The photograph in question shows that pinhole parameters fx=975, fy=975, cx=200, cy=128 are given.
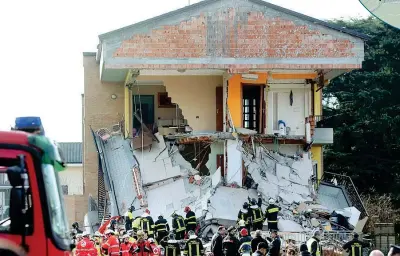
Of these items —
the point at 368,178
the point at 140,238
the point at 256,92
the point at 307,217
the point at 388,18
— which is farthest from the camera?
the point at 368,178

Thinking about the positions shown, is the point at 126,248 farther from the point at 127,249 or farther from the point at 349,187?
the point at 349,187

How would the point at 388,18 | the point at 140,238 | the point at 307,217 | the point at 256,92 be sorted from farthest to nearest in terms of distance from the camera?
the point at 256,92
the point at 307,217
the point at 140,238
the point at 388,18

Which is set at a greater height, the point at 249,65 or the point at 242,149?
the point at 249,65

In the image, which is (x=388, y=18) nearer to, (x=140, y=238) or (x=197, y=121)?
(x=140, y=238)

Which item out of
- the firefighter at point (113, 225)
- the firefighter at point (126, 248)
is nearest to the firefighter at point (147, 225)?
the firefighter at point (113, 225)

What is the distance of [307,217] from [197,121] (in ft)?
23.6

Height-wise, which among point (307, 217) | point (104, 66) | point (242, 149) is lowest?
point (307, 217)

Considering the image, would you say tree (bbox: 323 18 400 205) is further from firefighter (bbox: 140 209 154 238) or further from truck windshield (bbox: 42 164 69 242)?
truck windshield (bbox: 42 164 69 242)

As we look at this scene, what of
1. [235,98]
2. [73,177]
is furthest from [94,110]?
[73,177]

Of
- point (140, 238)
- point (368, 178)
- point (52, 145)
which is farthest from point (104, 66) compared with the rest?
point (52, 145)

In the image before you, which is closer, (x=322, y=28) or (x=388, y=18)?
(x=388, y=18)

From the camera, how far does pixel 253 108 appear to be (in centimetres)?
4081

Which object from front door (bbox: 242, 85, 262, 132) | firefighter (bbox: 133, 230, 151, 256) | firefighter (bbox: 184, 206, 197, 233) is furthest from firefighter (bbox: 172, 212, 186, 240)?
front door (bbox: 242, 85, 262, 132)

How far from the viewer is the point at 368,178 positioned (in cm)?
5106
